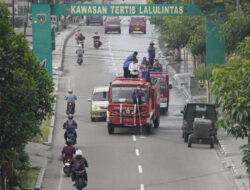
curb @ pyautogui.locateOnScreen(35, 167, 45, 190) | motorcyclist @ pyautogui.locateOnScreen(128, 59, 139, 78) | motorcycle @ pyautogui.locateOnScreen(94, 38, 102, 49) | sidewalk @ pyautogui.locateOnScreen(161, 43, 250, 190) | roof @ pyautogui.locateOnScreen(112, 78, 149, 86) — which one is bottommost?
curb @ pyautogui.locateOnScreen(35, 167, 45, 190)

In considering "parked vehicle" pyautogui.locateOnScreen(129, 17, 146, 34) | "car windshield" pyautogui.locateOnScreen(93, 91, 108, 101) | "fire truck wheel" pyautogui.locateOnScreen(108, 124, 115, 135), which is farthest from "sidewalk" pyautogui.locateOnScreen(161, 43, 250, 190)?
"parked vehicle" pyautogui.locateOnScreen(129, 17, 146, 34)

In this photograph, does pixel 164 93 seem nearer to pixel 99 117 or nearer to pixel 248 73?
pixel 99 117

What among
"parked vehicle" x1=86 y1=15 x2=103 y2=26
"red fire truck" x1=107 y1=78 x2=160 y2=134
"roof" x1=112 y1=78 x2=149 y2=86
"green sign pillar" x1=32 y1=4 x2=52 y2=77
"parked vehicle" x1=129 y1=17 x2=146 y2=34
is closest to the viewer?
"red fire truck" x1=107 y1=78 x2=160 y2=134

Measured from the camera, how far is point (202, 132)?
33.5 m

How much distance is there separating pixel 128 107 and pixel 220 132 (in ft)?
14.3

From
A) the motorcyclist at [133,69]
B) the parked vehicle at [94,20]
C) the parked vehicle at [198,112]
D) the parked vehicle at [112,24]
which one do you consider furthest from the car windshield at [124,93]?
the parked vehicle at [94,20]

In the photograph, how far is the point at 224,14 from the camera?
1859 inches

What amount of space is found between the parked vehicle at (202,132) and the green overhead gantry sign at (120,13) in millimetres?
14180

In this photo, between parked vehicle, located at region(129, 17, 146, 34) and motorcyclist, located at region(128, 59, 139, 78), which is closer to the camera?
motorcyclist, located at region(128, 59, 139, 78)

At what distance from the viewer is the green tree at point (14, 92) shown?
23.4 metres

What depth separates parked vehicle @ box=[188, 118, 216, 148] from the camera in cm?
3344

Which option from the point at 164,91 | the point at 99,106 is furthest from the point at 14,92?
the point at 164,91

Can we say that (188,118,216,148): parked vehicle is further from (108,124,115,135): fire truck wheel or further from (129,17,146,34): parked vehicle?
(129,17,146,34): parked vehicle

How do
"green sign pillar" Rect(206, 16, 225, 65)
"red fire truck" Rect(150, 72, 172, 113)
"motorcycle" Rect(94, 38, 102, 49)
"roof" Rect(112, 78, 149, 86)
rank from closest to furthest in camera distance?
"roof" Rect(112, 78, 149, 86), "red fire truck" Rect(150, 72, 172, 113), "green sign pillar" Rect(206, 16, 225, 65), "motorcycle" Rect(94, 38, 102, 49)
